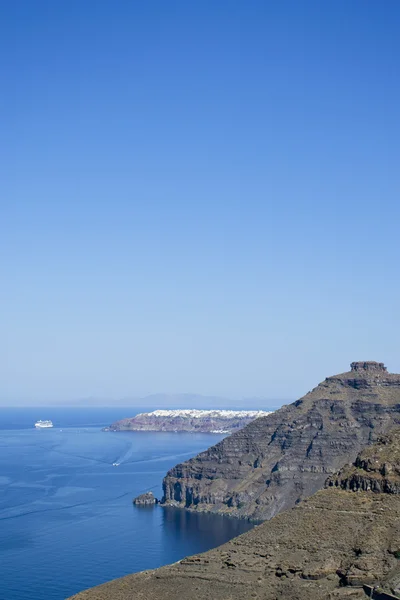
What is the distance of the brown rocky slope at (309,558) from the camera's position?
77.4 metres

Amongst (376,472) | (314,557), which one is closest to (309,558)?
(314,557)

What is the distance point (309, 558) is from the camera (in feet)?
271

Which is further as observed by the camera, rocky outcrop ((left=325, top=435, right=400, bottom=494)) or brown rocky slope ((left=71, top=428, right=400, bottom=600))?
rocky outcrop ((left=325, top=435, right=400, bottom=494))

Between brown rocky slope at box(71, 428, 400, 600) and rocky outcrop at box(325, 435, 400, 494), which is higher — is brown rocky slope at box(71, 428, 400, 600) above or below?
below

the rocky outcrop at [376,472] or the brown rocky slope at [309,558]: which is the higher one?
the rocky outcrop at [376,472]

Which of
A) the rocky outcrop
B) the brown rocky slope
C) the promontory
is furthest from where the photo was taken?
the rocky outcrop

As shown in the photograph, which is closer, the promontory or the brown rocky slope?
the promontory

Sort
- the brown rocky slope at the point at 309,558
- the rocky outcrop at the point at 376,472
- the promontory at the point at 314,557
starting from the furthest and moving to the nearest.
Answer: the rocky outcrop at the point at 376,472, the brown rocky slope at the point at 309,558, the promontory at the point at 314,557

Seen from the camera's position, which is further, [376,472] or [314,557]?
[376,472]

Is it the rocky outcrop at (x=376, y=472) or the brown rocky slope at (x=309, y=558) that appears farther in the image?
the rocky outcrop at (x=376, y=472)

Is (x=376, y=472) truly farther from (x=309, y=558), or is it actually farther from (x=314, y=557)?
(x=309, y=558)

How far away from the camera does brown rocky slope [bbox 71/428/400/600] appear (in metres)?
77.4

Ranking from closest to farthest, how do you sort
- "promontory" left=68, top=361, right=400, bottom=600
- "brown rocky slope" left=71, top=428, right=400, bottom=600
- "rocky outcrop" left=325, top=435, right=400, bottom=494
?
"promontory" left=68, top=361, right=400, bottom=600 < "brown rocky slope" left=71, top=428, right=400, bottom=600 < "rocky outcrop" left=325, top=435, right=400, bottom=494

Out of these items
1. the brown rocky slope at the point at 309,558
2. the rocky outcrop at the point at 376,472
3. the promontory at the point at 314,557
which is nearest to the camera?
the promontory at the point at 314,557
